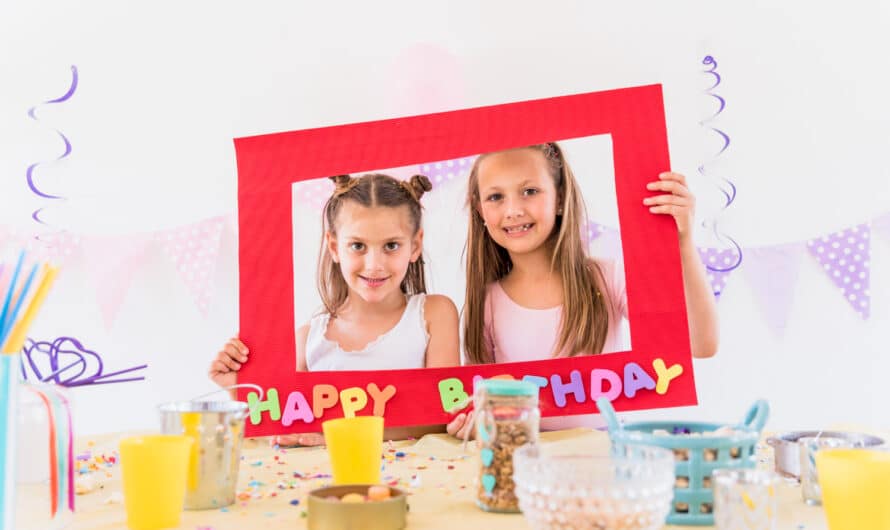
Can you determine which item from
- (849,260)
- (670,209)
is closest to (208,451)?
(670,209)

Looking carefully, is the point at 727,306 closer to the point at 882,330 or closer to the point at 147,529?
the point at 882,330

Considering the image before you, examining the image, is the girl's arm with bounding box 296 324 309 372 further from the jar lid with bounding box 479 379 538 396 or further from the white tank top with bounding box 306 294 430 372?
the jar lid with bounding box 479 379 538 396

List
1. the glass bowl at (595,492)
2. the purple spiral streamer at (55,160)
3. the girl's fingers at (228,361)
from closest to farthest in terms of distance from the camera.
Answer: the glass bowl at (595,492), the girl's fingers at (228,361), the purple spiral streamer at (55,160)

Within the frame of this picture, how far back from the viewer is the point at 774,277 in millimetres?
1846

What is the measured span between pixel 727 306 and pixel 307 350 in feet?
3.19

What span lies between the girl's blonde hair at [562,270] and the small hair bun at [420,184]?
7 centimetres

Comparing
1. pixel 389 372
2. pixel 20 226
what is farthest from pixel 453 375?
pixel 20 226

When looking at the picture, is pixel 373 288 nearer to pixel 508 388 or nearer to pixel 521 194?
pixel 521 194

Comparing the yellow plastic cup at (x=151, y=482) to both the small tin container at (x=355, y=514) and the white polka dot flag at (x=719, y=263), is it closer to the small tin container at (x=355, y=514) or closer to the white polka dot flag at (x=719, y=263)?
the small tin container at (x=355, y=514)

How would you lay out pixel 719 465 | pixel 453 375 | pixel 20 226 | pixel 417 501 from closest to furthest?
pixel 719 465
pixel 417 501
pixel 453 375
pixel 20 226

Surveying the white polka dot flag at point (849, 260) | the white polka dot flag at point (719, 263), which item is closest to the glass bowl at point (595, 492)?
the white polka dot flag at point (719, 263)

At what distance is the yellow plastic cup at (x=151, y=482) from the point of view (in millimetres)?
809

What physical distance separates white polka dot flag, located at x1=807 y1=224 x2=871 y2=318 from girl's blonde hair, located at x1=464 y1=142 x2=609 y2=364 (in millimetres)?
698

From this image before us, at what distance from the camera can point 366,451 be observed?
951mm
